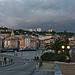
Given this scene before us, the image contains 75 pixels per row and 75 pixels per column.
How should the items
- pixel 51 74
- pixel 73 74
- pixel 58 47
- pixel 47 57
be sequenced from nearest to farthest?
1. pixel 73 74
2. pixel 51 74
3. pixel 47 57
4. pixel 58 47

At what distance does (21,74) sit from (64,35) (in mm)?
18524

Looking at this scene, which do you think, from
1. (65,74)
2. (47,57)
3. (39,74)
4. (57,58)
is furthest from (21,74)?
(47,57)

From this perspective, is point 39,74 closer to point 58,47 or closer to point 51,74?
point 51,74

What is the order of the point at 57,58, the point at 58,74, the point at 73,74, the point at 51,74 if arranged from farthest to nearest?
1. the point at 57,58
2. the point at 51,74
3. the point at 73,74
4. the point at 58,74

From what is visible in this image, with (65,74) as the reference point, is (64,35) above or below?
above

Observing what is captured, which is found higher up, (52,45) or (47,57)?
(52,45)

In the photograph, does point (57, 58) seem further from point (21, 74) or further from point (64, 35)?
point (21, 74)

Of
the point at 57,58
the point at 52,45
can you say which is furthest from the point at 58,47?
the point at 57,58

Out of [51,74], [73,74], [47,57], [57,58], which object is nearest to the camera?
[73,74]

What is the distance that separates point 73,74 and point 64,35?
64.1 ft

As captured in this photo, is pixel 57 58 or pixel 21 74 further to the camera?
pixel 57 58

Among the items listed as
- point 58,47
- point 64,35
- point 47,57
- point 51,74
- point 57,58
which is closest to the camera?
point 51,74

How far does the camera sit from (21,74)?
18641mm

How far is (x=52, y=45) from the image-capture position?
165 ft
